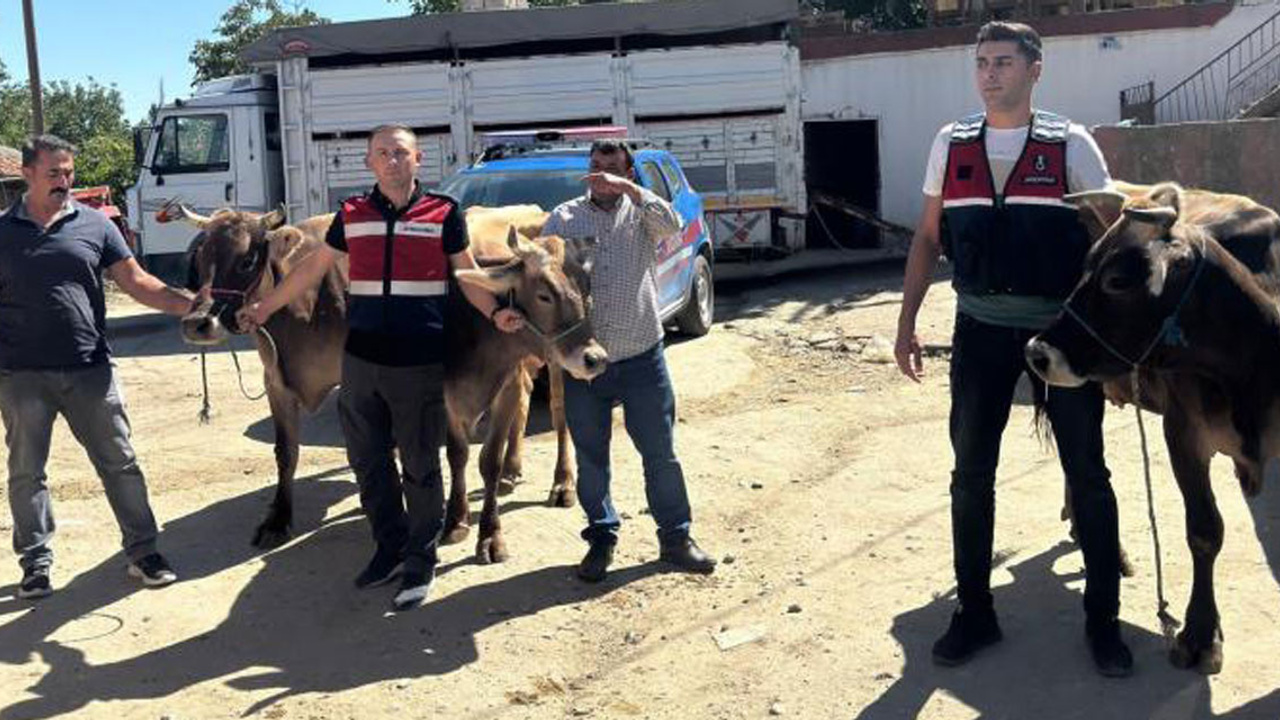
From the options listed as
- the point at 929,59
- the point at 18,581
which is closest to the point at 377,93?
the point at 929,59

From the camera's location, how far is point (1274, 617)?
16.9 ft

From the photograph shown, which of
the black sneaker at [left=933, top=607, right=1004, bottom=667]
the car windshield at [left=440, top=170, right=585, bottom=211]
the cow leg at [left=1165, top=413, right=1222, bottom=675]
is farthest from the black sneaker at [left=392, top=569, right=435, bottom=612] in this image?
the car windshield at [left=440, top=170, right=585, bottom=211]

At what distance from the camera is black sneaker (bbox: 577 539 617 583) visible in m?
6.03

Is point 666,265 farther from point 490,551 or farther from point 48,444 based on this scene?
point 48,444

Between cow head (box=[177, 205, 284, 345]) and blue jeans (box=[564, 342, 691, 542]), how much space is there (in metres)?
1.68

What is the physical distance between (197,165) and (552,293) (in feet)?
42.3

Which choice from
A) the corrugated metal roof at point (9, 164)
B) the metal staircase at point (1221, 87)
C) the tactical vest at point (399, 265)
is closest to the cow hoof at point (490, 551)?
the tactical vest at point (399, 265)

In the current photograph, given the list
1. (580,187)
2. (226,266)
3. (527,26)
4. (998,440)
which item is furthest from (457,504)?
(527,26)

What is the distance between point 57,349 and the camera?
587 cm

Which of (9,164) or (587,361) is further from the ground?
(9,164)

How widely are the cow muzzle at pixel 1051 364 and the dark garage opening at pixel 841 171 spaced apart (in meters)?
17.1

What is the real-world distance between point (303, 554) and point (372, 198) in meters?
2.02

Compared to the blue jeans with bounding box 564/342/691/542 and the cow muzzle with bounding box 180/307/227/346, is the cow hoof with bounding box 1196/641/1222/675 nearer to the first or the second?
the blue jeans with bounding box 564/342/691/542

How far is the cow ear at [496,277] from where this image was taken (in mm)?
5547
